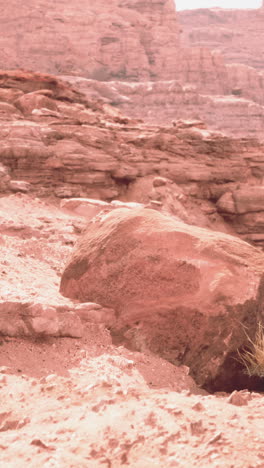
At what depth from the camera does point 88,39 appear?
47.5 m

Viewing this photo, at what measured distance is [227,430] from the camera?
2.46 m

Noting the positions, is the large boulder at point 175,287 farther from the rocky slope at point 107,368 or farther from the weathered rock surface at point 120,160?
the weathered rock surface at point 120,160

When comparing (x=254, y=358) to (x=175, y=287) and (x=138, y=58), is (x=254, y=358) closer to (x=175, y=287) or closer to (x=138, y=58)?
(x=175, y=287)

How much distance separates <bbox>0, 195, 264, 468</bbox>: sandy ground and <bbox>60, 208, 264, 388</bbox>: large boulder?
21 cm

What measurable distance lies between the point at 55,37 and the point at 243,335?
151ft

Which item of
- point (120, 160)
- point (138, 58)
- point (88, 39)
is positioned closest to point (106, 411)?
point (120, 160)

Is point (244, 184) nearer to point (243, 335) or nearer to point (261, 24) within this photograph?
point (243, 335)

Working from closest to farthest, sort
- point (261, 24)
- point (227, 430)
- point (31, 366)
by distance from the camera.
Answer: point (227, 430) < point (31, 366) < point (261, 24)

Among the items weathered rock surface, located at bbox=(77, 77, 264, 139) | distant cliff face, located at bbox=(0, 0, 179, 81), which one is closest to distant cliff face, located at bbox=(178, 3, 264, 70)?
distant cliff face, located at bbox=(0, 0, 179, 81)

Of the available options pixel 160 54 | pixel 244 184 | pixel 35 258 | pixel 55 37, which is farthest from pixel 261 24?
pixel 35 258

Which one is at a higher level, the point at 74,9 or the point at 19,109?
the point at 74,9

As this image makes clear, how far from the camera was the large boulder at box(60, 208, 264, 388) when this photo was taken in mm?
4016

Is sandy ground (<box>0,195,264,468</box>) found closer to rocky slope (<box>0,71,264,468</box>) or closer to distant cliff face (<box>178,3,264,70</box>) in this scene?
rocky slope (<box>0,71,264,468</box>)

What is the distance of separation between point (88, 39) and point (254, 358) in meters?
47.3
